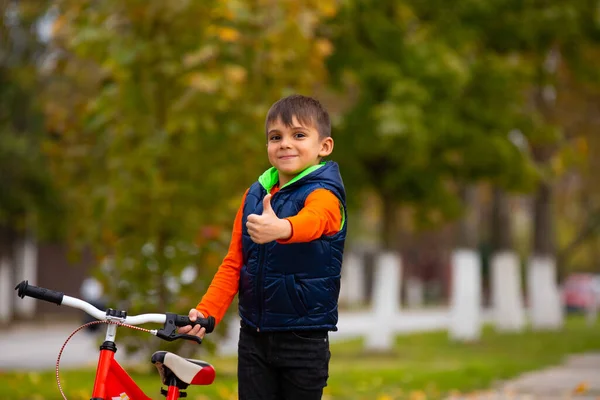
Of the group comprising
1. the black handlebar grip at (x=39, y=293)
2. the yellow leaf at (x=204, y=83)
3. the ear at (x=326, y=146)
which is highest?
the yellow leaf at (x=204, y=83)

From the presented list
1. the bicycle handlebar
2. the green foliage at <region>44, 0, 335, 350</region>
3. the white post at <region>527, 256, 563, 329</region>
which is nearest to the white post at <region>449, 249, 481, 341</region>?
the white post at <region>527, 256, 563, 329</region>

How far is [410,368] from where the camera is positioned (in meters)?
14.9

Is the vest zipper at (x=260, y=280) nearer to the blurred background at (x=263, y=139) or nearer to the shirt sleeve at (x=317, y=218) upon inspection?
the shirt sleeve at (x=317, y=218)

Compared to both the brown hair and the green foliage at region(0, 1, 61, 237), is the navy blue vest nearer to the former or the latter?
the brown hair

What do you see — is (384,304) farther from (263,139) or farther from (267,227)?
(267,227)

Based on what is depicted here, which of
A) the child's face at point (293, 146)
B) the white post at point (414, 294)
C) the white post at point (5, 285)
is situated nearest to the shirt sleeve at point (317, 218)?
the child's face at point (293, 146)

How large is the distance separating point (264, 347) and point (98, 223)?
906 centimetres

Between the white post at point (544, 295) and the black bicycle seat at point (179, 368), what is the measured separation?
2274cm

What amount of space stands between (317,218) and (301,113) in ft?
1.44

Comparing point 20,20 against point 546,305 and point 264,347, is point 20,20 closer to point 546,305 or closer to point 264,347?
point 546,305

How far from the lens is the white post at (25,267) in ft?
108

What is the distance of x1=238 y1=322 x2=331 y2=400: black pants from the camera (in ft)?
13.5

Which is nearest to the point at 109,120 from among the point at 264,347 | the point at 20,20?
the point at 264,347

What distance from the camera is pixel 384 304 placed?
18.7 meters
